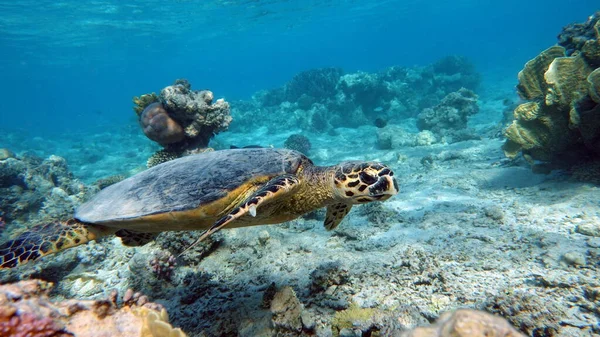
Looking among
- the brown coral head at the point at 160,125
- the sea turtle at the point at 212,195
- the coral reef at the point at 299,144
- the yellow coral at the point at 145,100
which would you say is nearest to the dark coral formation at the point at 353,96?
the coral reef at the point at 299,144

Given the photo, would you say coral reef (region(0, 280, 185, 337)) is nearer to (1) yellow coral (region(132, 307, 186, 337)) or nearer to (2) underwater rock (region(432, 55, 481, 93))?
(1) yellow coral (region(132, 307, 186, 337))

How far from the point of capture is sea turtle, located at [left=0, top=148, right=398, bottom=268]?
9.96ft

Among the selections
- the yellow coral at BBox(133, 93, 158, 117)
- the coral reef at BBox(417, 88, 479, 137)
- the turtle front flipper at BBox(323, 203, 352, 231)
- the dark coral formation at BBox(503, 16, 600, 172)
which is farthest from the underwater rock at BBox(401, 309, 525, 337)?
the coral reef at BBox(417, 88, 479, 137)

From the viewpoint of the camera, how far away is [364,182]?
305 centimetres

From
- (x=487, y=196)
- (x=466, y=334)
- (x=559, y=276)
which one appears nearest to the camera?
(x=466, y=334)

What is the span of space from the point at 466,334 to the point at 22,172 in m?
12.8

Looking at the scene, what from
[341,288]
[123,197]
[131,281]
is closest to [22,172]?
[131,281]

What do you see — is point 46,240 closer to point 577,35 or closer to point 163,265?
point 163,265

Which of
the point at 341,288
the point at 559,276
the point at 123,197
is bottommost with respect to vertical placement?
the point at 341,288

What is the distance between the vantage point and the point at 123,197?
345cm

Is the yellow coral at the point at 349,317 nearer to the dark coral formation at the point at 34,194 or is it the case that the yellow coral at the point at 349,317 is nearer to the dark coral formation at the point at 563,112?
the dark coral formation at the point at 563,112

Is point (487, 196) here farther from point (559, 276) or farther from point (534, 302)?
point (534, 302)

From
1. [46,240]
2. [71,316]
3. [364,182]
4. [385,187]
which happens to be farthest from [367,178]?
[46,240]

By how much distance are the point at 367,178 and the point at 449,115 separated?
12.8 meters
